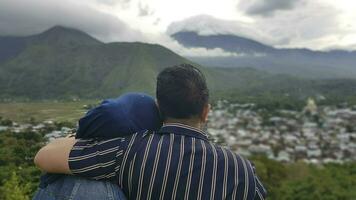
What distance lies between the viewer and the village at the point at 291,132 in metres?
43.3

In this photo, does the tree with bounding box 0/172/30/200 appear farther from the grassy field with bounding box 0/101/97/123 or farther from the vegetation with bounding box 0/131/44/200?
the grassy field with bounding box 0/101/97/123

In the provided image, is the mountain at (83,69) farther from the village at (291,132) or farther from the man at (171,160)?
the man at (171,160)

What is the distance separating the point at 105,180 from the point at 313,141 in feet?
165

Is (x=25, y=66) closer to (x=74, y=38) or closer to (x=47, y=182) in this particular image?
(x=74, y=38)

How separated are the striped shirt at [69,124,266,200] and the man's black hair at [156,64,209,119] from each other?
0.29 feet

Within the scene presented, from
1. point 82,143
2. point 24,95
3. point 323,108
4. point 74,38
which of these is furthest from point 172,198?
point 74,38

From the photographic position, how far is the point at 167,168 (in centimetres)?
147

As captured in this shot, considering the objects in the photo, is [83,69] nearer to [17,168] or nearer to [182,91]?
[17,168]

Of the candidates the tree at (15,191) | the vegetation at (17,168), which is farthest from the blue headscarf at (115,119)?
the tree at (15,191)

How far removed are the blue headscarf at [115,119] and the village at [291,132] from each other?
34894mm

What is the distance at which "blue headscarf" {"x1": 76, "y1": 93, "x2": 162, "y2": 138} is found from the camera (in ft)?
4.97

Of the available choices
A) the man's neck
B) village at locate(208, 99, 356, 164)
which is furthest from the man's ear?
village at locate(208, 99, 356, 164)

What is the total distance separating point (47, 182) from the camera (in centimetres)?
149

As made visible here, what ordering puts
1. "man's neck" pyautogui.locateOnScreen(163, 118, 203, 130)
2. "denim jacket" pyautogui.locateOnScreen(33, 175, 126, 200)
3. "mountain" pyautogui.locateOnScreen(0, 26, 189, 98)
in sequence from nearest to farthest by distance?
"denim jacket" pyautogui.locateOnScreen(33, 175, 126, 200), "man's neck" pyautogui.locateOnScreen(163, 118, 203, 130), "mountain" pyautogui.locateOnScreen(0, 26, 189, 98)
